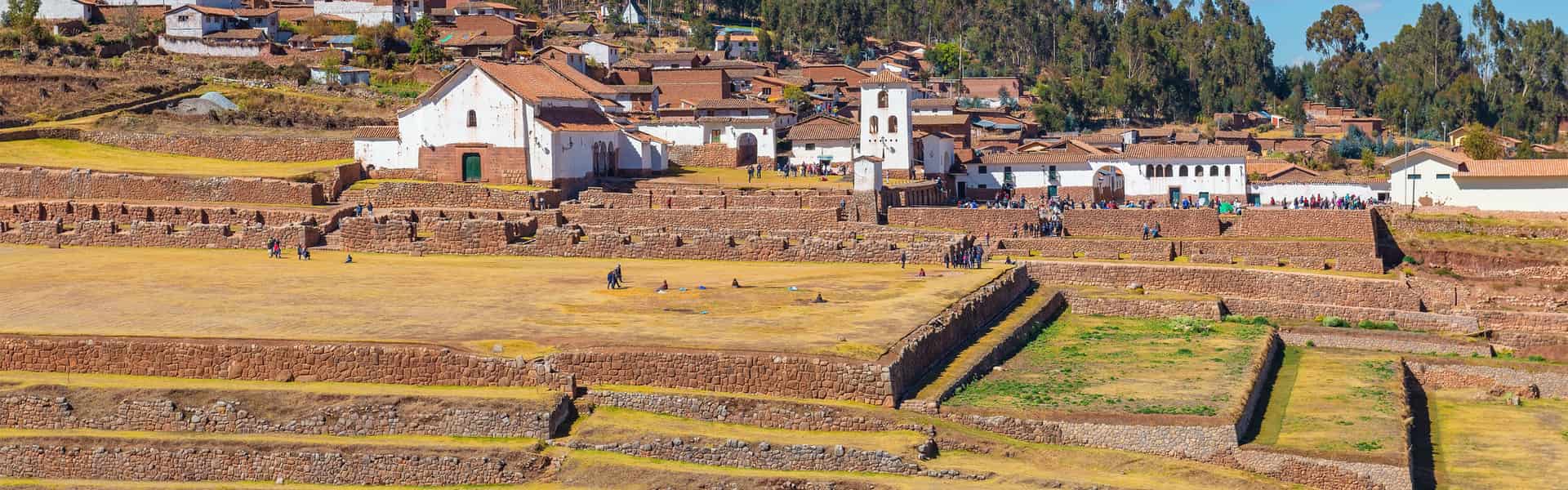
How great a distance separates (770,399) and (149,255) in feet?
71.5

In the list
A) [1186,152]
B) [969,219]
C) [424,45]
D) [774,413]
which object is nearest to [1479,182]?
[1186,152]

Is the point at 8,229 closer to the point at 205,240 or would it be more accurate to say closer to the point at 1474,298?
the point at 205,240

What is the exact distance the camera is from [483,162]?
55219mm

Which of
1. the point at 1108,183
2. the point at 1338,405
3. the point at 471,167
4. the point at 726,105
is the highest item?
the point at 726,105

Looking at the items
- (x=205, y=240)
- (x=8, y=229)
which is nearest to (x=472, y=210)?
(x=205, y=240)

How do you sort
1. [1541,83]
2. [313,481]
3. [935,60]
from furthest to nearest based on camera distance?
[935,60] → [1541,83] → [313,481]

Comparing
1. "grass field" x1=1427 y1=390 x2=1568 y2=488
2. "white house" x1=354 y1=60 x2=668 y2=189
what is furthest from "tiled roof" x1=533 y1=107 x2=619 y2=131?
"grass field" x1=1427 y1=390 x2=1568 y2=488

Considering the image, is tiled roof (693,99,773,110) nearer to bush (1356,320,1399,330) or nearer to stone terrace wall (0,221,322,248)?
stone terrace wall (0,221,322,248)

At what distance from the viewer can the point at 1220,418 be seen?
2883 centimetres

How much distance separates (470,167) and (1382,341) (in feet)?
87.1

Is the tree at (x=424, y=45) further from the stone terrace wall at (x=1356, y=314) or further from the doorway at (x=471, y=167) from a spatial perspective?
the stone terrace wall at (x=1356, y=314)

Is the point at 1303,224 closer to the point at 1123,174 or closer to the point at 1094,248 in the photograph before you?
the point at 1094,248

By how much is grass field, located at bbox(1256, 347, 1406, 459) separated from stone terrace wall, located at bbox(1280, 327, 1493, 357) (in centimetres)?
71

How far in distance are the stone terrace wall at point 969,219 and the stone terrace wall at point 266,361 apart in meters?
25.6
